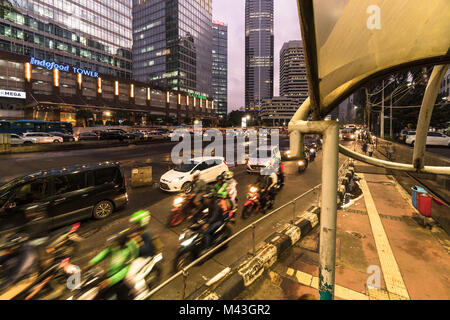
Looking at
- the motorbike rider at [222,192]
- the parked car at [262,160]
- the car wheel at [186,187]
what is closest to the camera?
the motorbike rider at [222,192]

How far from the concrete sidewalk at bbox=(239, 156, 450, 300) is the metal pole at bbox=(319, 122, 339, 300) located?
1618mm

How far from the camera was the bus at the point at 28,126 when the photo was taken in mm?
31359

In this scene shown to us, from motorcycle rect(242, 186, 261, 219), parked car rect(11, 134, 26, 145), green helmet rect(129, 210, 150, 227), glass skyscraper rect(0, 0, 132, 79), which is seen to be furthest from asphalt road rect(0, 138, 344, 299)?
glass skyscraper rect(0, 0, 132, 79)

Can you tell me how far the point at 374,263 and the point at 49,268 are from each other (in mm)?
6845

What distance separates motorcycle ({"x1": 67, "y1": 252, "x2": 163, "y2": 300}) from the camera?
11.2ft

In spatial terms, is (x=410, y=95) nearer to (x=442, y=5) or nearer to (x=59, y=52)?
(x=442, y=5)

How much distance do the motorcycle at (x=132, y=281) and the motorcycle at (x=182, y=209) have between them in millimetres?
2463

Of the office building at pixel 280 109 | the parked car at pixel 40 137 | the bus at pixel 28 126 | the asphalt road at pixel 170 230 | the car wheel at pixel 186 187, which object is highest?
the office building at pixel 280 109

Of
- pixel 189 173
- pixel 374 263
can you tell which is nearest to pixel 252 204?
pixel 189 173

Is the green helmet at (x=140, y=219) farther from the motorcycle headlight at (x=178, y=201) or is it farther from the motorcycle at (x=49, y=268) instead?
the motorcycle headlight at (x=178, y=201)

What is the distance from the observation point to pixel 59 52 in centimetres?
5550

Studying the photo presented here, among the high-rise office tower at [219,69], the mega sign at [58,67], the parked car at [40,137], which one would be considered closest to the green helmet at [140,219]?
the parked car at [40,137]

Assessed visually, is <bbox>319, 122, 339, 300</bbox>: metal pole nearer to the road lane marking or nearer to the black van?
the road lane marking
